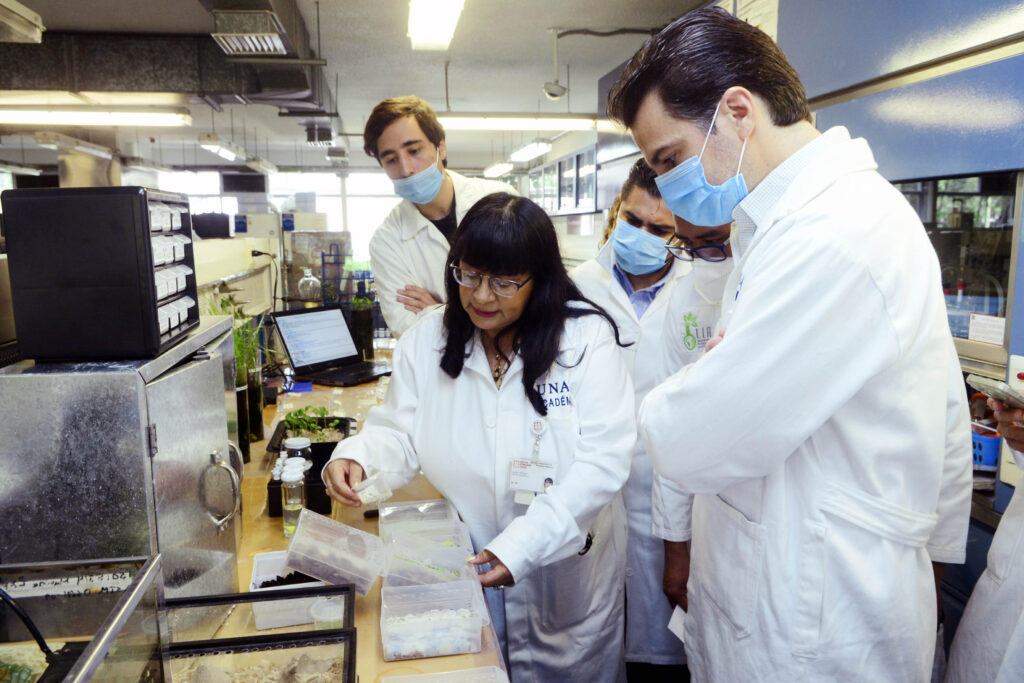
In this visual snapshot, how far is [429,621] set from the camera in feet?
4.03

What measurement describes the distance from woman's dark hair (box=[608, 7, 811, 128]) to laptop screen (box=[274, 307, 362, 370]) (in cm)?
263

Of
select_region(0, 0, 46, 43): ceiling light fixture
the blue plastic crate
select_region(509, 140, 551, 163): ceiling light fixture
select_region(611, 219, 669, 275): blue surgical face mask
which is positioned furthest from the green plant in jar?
select_region(509, 140, 551, 163): ceiling light fixture

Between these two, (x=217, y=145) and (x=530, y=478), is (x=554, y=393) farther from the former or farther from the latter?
(x=217, y=145)

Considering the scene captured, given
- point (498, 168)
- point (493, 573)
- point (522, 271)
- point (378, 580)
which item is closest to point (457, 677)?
point (493, 573)

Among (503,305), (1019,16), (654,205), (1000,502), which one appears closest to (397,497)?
(503,305)

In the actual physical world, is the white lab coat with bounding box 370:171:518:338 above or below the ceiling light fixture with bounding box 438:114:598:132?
below

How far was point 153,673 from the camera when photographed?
827 millimetres

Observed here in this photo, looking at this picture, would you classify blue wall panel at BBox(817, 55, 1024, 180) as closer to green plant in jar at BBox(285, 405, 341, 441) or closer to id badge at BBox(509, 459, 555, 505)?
id badge at BBox(509, 459, 555, 505)

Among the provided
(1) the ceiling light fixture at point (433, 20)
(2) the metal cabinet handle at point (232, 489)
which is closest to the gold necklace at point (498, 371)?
(2) the metal cabinet handle at point (232, 489)

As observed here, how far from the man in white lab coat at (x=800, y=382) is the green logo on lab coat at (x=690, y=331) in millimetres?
589

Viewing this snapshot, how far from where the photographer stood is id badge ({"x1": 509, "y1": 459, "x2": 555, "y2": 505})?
1.54 meters

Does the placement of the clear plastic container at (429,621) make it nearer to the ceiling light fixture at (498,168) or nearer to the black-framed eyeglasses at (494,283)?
the black-framed eyeglasses at (494,283)

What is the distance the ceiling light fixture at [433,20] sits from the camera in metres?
3.30

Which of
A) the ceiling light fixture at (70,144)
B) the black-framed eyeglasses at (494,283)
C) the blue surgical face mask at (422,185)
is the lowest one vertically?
the black-framed eyeglasses at (494,283)
